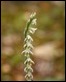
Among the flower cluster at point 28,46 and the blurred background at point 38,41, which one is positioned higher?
the blurred background at point 38,41

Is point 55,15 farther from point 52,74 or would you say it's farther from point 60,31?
point 52,74

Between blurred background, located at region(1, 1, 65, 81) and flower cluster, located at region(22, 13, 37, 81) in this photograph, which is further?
blurred background, located at region(1, 1, 65, 81)

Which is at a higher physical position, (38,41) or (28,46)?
(38,41)

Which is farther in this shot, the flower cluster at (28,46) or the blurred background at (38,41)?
the blurred background at (38,41)

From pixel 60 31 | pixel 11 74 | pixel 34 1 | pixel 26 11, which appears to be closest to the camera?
pixel 11 74

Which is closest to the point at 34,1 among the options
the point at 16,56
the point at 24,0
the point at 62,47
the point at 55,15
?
the point at 24,0

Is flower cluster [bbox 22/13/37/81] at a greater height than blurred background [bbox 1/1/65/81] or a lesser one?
lesser

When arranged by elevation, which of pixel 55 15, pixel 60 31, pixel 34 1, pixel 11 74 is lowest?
pixel 11 74

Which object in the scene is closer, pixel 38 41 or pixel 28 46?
pixel 28 46
